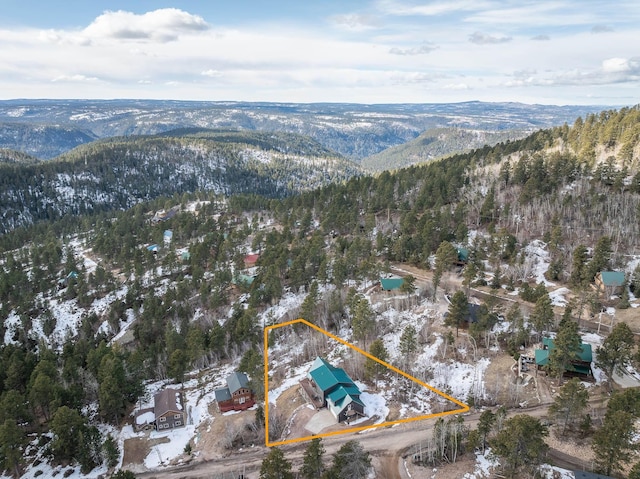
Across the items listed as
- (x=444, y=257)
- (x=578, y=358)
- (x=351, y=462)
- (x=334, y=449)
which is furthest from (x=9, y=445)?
(x=444, y=257)

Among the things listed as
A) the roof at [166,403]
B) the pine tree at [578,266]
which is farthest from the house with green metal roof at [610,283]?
the roof at [166,403]

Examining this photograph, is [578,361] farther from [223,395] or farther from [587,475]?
[223,395]

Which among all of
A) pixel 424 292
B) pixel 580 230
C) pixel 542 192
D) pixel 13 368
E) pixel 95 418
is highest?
pixel 542 192

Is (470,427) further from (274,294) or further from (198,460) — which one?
(274,294)

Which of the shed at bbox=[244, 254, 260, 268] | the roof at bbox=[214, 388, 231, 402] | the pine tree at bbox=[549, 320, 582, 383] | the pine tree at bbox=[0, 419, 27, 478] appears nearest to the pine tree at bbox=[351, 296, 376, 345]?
the roof at bbox=[214, 388, 231, 402]

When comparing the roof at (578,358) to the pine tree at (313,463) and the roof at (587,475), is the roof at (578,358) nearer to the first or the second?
the roof at (587,475)

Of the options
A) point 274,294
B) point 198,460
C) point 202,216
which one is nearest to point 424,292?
point 274,294

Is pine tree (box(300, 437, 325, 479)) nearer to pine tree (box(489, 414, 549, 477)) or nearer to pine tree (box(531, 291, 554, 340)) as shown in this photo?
pine tree (box(489, 414, 549, 477))
